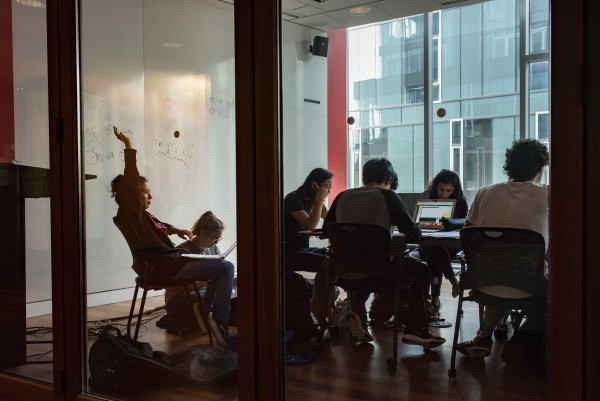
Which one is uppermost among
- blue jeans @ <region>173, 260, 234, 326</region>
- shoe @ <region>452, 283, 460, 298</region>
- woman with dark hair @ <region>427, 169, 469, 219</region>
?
woman with dark hair @ <region>427, 169, 469, 219</region>

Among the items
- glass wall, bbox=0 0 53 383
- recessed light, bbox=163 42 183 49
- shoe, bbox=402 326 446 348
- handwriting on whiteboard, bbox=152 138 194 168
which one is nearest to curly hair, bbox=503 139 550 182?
shoe, bbox=402 326 446 348

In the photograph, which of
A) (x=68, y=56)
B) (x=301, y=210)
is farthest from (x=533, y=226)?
(x=68, y=56)

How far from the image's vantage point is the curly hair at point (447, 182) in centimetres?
265

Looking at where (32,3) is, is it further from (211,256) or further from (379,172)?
(379,172)

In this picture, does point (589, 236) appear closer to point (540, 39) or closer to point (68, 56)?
point (540, 39)

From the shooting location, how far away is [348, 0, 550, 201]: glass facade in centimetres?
243

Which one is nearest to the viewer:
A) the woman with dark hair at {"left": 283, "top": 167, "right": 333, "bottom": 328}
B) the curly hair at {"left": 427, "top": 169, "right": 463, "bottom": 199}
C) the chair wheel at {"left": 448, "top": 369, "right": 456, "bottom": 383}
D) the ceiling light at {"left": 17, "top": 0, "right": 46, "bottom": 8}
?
the woman with dark hair at {"left": 283, "top": 167, "right": 333, "bottom": 328}

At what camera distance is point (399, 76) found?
2730 mm

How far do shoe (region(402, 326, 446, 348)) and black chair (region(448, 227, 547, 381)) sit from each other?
1.32ft

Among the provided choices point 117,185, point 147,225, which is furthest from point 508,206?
point 117,185

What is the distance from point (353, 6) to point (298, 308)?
5.86ft

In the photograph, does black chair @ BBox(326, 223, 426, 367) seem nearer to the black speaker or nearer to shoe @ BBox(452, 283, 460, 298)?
→ shoe @ BBox(452, 283, 460, 298)

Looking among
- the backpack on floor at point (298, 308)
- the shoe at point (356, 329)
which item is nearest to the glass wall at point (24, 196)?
the backpack on floor at point (298, 308)

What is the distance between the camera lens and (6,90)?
3.27m
